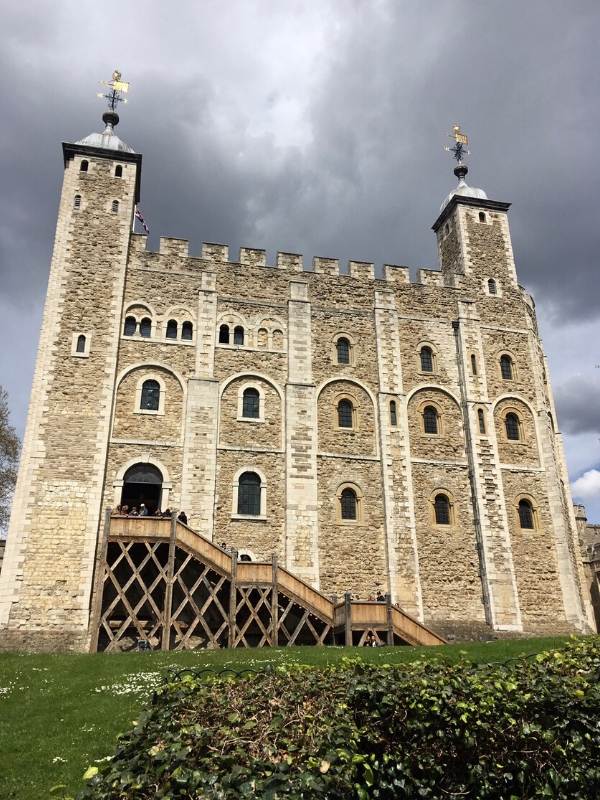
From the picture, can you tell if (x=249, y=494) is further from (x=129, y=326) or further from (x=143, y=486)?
(x=129, y=326)

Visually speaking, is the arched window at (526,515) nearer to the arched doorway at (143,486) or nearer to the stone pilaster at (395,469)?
the stone pilaster at (395,469)

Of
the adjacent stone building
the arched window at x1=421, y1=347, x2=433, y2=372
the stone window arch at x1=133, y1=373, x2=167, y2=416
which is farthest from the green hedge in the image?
the arched window at x1=421, y1=347, x2=433, y2=372

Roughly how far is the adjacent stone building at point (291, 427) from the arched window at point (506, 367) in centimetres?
17

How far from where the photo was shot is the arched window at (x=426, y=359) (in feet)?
91.3

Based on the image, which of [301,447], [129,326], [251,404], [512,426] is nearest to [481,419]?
[512,426]

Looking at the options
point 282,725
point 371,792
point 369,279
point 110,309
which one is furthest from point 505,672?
point 369,279

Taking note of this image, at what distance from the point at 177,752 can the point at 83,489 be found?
1774 centimetres

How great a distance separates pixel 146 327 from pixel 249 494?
7403 mm

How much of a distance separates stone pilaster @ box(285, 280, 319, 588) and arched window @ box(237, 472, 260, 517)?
1089 millimetres

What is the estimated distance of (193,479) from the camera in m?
23.2

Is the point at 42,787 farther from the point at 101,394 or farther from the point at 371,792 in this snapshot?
the point at 101,394

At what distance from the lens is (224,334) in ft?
85.5

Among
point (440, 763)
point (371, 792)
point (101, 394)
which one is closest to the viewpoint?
point (371, 792)

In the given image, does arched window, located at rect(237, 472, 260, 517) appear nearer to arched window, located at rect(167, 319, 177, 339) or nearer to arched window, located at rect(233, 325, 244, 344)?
arched window, located at rect(233, 325, 244, 344)
